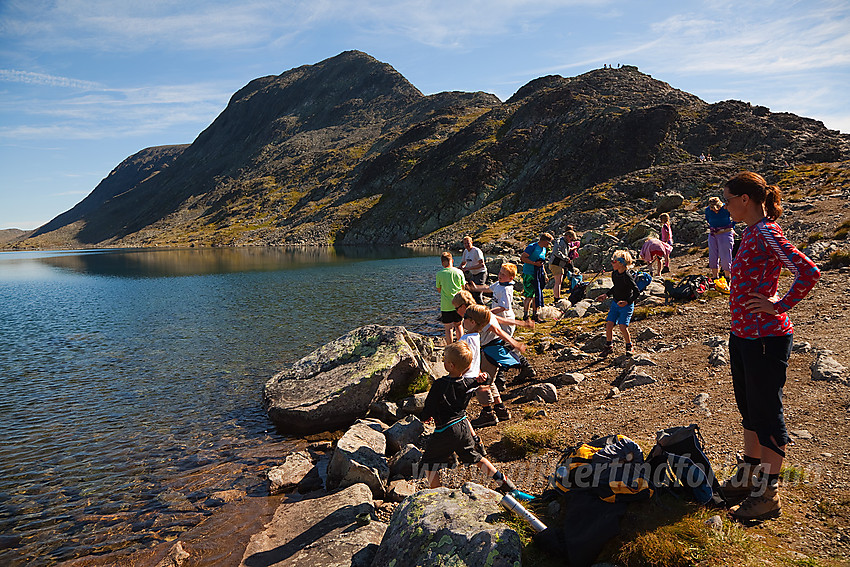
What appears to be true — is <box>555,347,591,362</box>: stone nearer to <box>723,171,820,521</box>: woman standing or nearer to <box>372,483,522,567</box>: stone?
<box>723,171,820,521</box>: woman standing

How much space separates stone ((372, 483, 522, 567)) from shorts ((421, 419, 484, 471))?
0.88 metres

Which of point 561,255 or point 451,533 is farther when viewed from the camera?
point 561,255

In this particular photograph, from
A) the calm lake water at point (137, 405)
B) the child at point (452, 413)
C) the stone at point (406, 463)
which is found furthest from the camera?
the stone at point (406, 463)

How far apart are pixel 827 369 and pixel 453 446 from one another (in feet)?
20.9

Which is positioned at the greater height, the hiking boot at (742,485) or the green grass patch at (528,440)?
the hiking boot at (742,485)

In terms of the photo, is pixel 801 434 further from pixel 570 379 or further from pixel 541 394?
pixel 570 379

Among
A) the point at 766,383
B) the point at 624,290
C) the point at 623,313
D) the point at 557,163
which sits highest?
the point at 557,163

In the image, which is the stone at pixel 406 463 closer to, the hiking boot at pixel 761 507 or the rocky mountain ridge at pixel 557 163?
the hiking boot at pixel 761 507

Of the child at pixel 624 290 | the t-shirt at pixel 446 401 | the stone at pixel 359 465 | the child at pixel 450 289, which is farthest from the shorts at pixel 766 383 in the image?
the child at pixel 450 289

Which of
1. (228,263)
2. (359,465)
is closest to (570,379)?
(359,465)

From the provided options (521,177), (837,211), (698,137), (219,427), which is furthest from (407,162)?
(219,427)

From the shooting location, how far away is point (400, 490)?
8.58 m

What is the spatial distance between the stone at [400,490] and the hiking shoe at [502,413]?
2484mm

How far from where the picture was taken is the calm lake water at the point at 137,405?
901 centimetres
